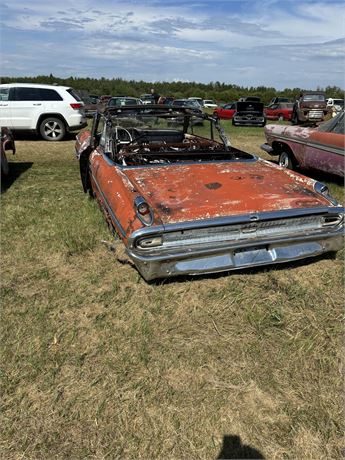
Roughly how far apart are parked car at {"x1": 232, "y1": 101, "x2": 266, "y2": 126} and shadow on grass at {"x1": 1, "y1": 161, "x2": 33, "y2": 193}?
44.2 ft

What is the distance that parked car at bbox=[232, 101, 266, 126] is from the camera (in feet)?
63.5

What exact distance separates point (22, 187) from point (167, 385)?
5084 mm

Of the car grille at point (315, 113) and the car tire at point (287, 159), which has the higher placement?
the car grille at point (315, 113)

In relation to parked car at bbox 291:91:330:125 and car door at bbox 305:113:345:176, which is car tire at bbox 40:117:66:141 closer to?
car door at bbox 305:113:345:176

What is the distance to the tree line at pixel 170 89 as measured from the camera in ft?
161

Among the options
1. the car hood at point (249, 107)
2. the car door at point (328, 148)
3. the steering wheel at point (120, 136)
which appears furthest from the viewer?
the car hood at point (249, 107)

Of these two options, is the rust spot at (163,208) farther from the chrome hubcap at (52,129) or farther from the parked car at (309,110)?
the parked car at (309,110)

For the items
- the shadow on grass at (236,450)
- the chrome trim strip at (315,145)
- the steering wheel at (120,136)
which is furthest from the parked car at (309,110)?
the shadow on grass at (236,450)

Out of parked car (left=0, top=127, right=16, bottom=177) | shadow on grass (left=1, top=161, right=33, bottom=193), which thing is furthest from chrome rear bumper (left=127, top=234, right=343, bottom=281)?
parked car (left=0, top=127, right=16, bottom=177)

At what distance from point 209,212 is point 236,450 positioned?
1.57 meters

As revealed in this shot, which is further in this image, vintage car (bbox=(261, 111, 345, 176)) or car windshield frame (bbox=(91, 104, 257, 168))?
vintage car (bbox=(261, 111, 345, 176))

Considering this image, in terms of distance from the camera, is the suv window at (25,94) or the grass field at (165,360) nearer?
the grass field at (165,360)

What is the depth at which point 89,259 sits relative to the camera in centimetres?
376

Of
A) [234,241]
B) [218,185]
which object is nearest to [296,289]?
[234,241]
